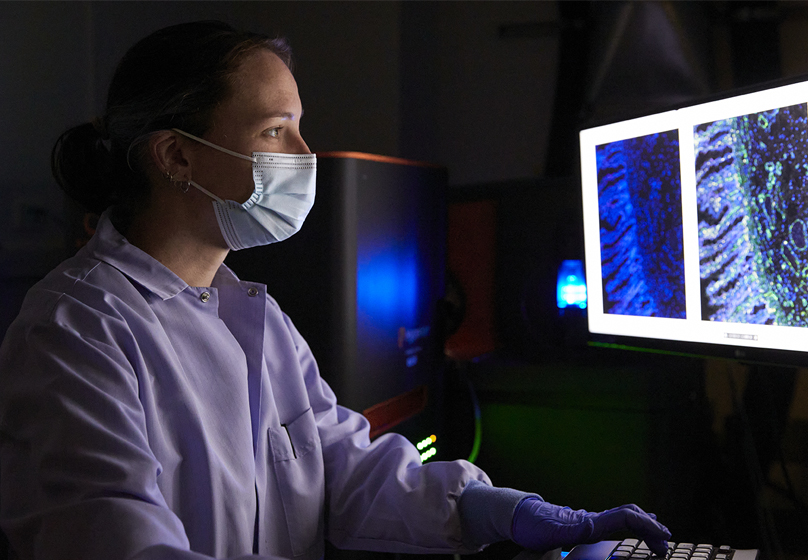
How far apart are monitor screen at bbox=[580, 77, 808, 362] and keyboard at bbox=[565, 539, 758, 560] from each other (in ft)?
0.96

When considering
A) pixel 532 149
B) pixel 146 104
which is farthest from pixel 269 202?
pixel 532 149

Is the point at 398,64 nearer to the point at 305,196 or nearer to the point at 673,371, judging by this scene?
the point at 305,196

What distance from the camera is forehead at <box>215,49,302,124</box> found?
3.06 ft

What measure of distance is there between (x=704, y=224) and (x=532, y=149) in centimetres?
89

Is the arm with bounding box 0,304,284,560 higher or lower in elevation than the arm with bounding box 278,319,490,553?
higher

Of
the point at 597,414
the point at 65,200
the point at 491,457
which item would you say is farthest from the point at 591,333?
the point at 65,200

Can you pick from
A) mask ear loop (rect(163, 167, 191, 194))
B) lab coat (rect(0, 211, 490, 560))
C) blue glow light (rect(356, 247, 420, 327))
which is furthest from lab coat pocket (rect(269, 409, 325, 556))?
mask ear loop (rect(163, 167, 191, 194))

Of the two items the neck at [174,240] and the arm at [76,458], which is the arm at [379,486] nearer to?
the neck at [174,240]

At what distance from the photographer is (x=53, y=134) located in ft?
3.76

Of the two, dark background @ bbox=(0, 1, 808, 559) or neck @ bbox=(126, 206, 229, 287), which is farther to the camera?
dark background @ bbox=(0, 1, 808, 559)

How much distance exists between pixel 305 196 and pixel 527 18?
112cm

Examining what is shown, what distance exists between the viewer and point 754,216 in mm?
932

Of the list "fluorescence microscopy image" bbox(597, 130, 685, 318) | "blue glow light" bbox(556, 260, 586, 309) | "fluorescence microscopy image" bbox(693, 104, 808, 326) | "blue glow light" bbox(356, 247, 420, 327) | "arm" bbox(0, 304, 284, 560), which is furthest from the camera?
"blue glow light" bbox(556, 260, 586, 309)

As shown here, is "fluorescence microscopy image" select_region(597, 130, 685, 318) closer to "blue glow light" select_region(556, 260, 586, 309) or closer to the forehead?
"blue glow light" select_region(556, 260, 586, 309)
